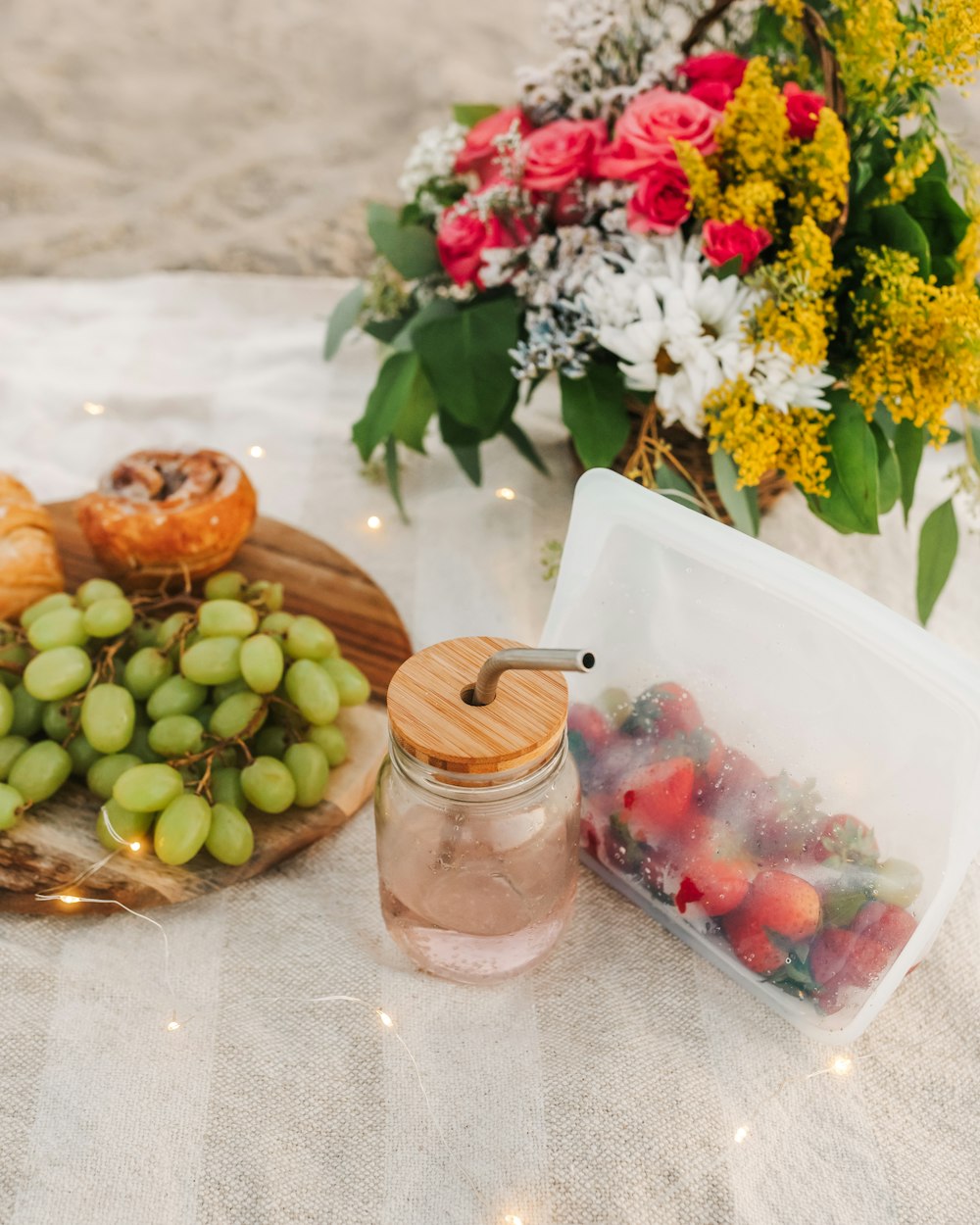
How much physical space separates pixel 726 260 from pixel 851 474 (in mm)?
174

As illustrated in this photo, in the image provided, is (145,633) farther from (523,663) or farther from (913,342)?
(913,342)

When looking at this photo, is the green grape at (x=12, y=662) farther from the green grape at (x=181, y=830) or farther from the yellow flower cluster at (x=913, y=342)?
the yellow flower cluster at (x=913, y=342)

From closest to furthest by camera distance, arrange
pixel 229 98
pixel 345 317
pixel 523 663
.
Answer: pixel 523 663
pixel 345 317
pixel 229 98

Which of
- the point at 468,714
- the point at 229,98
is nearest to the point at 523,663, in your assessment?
the point at 468,714

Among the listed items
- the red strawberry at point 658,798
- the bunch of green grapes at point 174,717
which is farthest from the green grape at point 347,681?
the red strawberry at point 658,798

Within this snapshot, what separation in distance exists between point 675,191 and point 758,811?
0.45 metres

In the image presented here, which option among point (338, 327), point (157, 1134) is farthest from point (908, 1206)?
point (338, 327)

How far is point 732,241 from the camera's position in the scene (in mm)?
693

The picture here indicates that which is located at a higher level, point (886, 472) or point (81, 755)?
point (886, 472)

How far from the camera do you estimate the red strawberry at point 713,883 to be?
553 mm

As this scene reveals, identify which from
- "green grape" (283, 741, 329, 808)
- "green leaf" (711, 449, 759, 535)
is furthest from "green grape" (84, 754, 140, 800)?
"green leaf" (711, 449, 759, 535)

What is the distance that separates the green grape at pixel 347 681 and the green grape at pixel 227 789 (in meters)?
0.09

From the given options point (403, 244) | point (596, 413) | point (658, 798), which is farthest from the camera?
point (403, 244)

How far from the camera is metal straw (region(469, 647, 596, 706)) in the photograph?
454 millimetres
